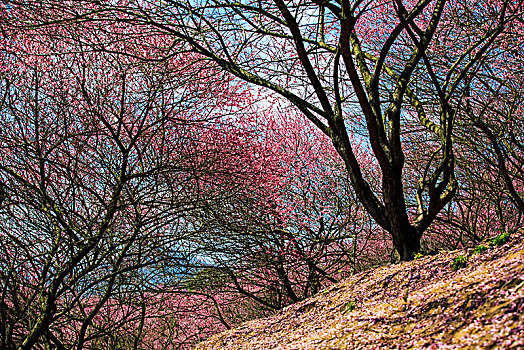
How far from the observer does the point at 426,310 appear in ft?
7.13

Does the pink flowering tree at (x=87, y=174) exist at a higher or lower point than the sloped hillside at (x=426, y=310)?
higher

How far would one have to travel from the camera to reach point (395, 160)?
4.45m

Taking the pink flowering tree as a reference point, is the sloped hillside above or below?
below

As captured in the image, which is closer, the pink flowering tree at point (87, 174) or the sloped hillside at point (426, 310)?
the sloped hillside at point (426, 310)

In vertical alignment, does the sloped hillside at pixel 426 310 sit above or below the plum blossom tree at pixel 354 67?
below

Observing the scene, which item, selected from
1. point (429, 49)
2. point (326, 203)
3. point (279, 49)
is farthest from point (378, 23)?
point (326, 203)

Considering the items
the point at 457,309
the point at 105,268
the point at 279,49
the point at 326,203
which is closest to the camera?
the point at 457,309

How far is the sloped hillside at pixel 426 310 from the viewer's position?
1704mm

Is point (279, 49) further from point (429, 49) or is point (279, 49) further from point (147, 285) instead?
point (147, 285)

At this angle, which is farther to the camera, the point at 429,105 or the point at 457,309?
the point at 429,105

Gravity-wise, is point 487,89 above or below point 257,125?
below

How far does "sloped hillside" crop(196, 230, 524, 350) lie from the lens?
170 centimetres

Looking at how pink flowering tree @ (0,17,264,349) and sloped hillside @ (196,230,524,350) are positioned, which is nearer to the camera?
sloped hillside @ (196,230,524,350)

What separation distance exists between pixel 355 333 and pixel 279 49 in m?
3.95
